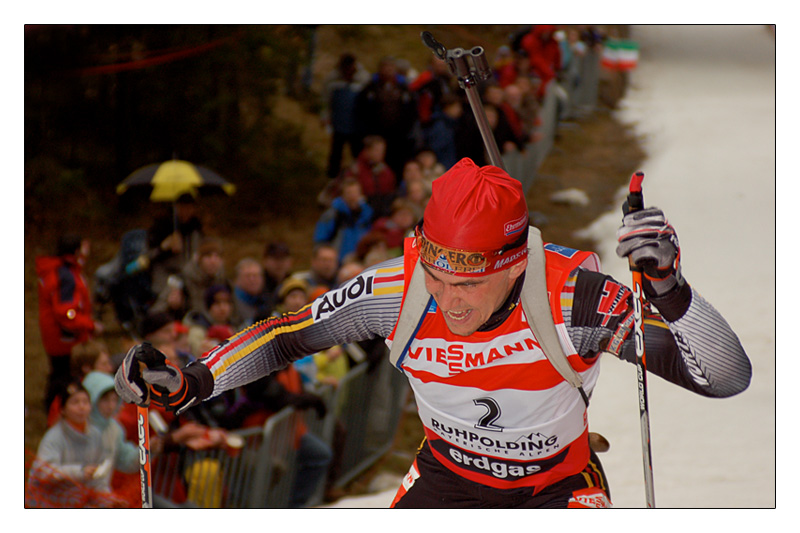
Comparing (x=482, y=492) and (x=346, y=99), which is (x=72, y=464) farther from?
(x=346, y=99)

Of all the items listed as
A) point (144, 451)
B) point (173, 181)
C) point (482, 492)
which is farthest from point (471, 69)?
point (173, 181)

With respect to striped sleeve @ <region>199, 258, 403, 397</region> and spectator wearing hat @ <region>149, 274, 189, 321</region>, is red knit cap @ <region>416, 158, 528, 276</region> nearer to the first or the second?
striped sleeve @ <region>199, 258, 403, 397</region>

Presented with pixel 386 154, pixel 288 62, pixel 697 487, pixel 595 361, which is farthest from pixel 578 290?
pixel 288 62

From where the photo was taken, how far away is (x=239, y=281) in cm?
696

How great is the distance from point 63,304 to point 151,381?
3.82 m

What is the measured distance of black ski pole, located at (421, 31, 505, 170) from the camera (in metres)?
3.72

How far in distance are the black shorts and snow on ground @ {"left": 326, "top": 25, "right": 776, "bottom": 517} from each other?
2718 mm

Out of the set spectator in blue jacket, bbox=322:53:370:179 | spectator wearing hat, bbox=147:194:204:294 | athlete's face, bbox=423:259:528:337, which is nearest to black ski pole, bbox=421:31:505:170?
athlete's face, bbox=423:259:528:337

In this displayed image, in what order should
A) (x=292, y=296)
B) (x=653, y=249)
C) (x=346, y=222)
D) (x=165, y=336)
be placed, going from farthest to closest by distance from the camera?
(x=346, y=222), (x=292, y=296), (x=165, y=336), (x=653, y=249)

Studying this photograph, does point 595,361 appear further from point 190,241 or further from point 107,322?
point 107,322

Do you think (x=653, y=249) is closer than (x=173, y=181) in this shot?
Yes

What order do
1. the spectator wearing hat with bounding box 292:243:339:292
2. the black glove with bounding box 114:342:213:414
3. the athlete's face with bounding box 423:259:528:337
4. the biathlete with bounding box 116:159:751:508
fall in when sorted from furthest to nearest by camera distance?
the spectator wearing hat with bounding box 292:243:339:292 → the black glove with bounding box 114:342:213:414 → the athlete's face with bounding box 423:259:528:337 → the biathlete with bounding box 116:159:751:508

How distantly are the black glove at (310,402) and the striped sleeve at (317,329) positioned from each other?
7.89 feet

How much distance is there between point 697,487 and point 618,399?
1.27 metres
